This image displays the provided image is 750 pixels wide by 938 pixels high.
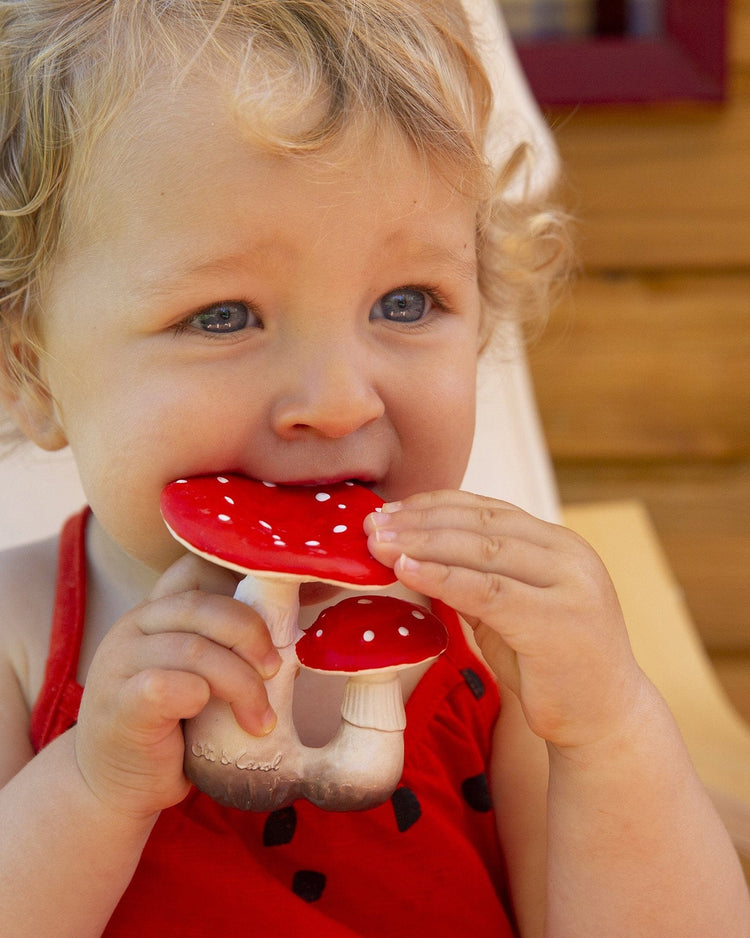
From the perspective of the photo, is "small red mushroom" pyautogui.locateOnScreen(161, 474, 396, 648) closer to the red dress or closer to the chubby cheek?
the chubby cheek

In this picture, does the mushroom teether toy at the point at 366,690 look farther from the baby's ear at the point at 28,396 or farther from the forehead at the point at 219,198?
the baby's ear at the point at 28,396

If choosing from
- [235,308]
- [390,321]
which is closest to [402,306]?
[390,321]

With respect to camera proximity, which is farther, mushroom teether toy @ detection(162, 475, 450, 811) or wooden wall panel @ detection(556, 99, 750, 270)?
wooden wall panel @ detection(556, 99, 750, 270)

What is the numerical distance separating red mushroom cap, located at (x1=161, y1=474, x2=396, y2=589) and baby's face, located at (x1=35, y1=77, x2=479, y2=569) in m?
0.03

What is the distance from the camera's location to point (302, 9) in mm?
846

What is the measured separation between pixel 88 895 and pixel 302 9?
646mm

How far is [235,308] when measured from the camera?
32.3 inches

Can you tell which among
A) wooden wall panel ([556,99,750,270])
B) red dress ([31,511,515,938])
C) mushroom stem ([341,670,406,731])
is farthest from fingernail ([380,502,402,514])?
wooden wall panel ([556,99,750,270])

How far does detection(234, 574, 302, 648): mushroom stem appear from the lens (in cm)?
77

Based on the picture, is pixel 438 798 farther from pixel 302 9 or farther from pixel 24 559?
pixel 302 9

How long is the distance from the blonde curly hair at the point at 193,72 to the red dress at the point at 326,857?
329 mm

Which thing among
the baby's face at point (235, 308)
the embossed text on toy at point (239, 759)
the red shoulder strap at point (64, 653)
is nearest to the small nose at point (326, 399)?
the baby's face at point (235, 308)

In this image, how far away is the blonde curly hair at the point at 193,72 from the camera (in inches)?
31.9

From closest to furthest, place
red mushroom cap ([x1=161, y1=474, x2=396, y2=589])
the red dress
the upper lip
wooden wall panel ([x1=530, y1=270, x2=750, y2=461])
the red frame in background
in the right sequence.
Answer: red mushroom cap ([x1=161, y1=474, x2=396, y2=589]) < the upper lip < the red dress < the red frame in background < wooden wall panel ([x1=530, y1=270, x2=750, y2=461])
